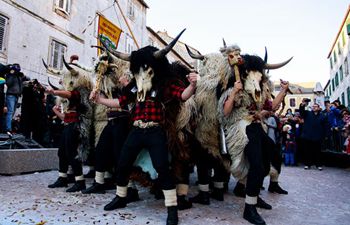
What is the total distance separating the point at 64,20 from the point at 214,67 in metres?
13.4

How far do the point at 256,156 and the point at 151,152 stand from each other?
1211 mm

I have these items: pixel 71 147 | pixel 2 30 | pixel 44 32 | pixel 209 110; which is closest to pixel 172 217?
pixel 209 110

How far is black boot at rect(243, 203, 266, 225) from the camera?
2.97 metres

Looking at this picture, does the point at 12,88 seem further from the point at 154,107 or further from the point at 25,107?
the point at 154,107

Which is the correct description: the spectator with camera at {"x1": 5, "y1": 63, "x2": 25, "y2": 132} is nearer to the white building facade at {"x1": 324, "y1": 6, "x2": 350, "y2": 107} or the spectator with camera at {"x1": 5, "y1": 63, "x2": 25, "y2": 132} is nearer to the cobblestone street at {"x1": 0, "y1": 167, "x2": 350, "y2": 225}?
the cobblestone street at {"x1": 0, "y1": 167, "x2": 350, "y2": 225}

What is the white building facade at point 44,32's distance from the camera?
39.1ft

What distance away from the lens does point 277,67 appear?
12.7 feet

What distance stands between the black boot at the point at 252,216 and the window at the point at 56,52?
1326 centimetres

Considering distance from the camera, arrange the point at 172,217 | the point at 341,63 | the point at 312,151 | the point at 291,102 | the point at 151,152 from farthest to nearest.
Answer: the point at 291,102 → the point at 341,63 → the point at 312,151 → the point at 151,152 → the point at 172,217

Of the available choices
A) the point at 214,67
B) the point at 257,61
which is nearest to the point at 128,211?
the point at 214,67

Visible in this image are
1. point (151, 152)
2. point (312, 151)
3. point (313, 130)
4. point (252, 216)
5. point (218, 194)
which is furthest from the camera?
point (312, 151)

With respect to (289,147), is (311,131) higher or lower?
higher

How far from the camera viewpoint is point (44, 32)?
13672 mm

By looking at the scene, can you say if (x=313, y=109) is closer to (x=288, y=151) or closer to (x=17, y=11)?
(x=288, y=151)
